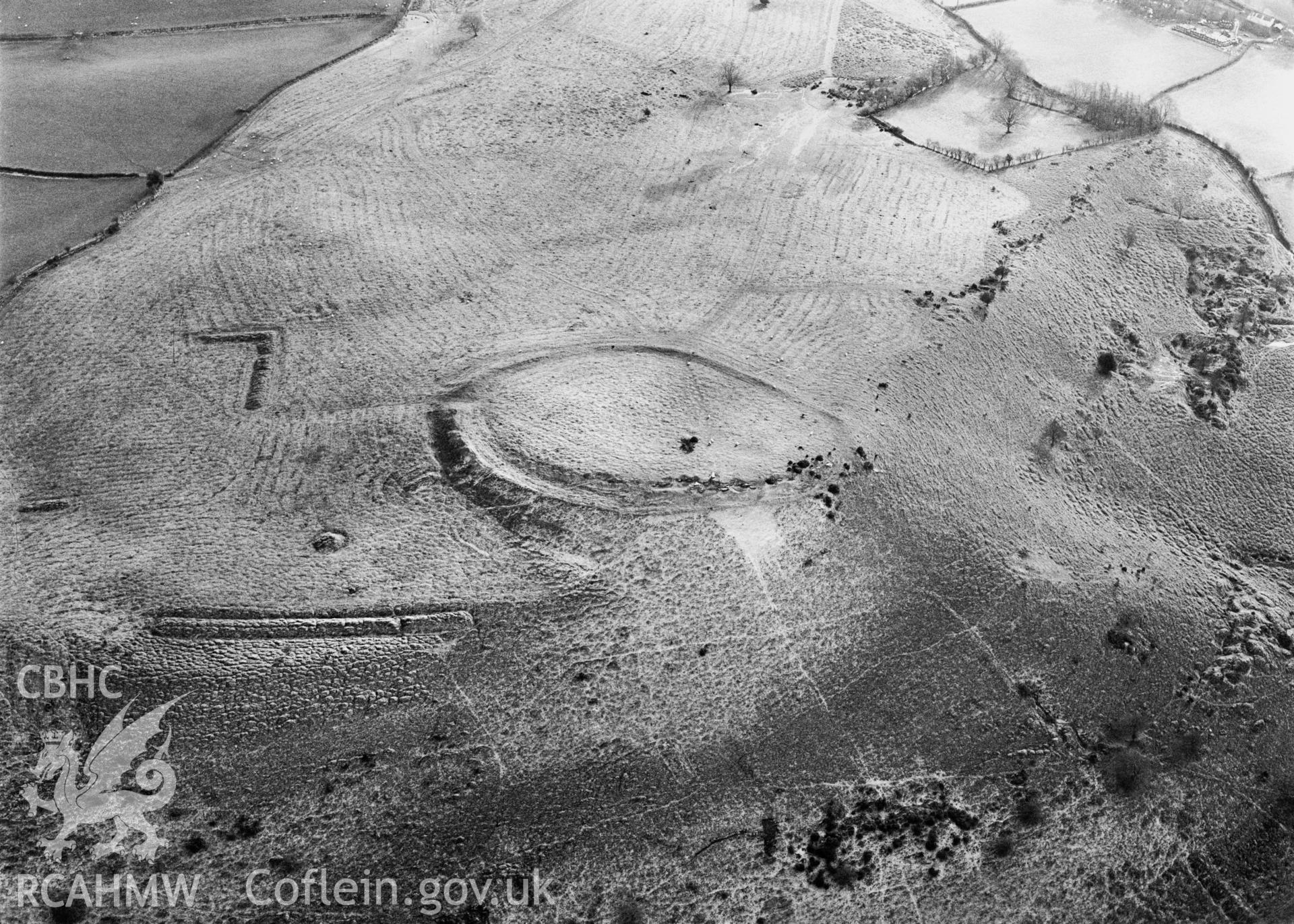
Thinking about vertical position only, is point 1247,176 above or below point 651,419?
above

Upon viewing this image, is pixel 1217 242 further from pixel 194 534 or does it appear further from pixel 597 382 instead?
pixel 194 534

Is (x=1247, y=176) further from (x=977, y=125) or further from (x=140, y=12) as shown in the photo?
(x=140, y=12)

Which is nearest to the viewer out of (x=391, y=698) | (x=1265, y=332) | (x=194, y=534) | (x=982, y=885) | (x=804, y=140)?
(x=982, y=885)

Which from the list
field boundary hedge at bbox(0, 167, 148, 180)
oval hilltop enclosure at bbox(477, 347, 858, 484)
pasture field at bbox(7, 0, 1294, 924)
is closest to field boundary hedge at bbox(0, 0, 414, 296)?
field boundary hedge at bbox(0, 167, 148, 180)

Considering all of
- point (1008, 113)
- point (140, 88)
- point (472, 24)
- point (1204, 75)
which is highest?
point (1204, 75)

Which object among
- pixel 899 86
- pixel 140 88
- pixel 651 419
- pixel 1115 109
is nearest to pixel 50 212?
pixel 140 88

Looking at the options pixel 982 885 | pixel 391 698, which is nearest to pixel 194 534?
pixel 391 698

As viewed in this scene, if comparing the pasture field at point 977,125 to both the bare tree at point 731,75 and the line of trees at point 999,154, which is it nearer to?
the line of trees at point 999,154

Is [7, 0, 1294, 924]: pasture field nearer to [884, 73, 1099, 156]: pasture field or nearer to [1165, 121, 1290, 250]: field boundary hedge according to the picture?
[1165, 121, 1290, 250]: field boundary hedge
